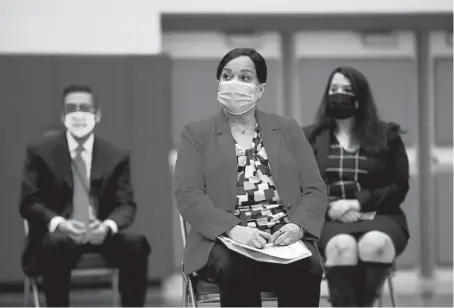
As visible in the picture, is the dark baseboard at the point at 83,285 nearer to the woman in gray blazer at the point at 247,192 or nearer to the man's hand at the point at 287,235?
the woman in gray blazer at the point at 247,192

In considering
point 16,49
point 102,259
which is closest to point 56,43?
point 16,49

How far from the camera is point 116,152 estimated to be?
383 centimetres

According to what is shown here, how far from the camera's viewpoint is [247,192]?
2.92 meters

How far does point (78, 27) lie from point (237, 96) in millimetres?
2682

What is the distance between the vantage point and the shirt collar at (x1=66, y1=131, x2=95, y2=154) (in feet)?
12.5

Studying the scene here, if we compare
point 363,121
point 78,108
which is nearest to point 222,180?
point 363,121

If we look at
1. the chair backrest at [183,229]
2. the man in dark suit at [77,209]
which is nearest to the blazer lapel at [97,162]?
the man in dark suit at [77,209]

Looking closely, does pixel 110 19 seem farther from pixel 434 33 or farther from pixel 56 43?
pixel 434 33

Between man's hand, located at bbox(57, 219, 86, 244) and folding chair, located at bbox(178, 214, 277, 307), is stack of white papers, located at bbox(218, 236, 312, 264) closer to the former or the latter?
folding chair, located at bbox(178, 214, 277, 307)

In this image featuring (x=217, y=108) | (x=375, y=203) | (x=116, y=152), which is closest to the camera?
(x=375, y=203)

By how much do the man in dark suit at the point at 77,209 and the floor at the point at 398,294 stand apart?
42.5 inches

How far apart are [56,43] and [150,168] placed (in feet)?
3.64

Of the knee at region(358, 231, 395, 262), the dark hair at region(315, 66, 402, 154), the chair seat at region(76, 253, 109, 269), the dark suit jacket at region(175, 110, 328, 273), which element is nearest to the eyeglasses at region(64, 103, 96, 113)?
the chair seat at region(76, 253, 109, 269)

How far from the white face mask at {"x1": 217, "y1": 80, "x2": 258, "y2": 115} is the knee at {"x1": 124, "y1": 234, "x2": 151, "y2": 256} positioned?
948mm
